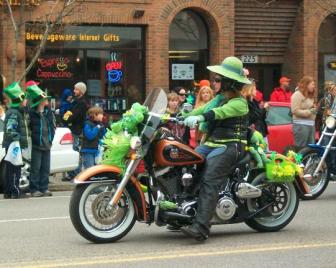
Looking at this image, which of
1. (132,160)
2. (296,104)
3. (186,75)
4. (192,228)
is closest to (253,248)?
(192,228)

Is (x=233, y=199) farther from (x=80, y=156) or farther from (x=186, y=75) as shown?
(x=186, y=75)

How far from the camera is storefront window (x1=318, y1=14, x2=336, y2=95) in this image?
2189 cm

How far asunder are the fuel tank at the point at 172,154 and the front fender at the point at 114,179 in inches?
13.5

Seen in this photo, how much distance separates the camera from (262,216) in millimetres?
8289

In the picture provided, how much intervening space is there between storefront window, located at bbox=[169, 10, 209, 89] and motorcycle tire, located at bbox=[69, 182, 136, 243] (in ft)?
41.0

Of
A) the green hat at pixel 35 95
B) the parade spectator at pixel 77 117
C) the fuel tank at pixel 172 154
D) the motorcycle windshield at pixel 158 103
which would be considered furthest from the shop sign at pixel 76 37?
the fuel tank at pixel 172 154

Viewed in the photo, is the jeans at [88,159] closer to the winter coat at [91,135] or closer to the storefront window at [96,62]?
the winter coat at [91,135]

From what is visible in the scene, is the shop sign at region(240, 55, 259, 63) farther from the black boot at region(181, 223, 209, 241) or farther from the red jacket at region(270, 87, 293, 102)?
the black boot at region(181, 223, 209, 241)

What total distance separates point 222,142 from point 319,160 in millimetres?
3957

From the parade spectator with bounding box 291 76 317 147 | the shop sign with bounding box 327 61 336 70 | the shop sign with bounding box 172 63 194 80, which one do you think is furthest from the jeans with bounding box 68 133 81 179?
the shop sign with bounding box 327 61 336 70

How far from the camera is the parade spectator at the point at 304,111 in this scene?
12422 mm

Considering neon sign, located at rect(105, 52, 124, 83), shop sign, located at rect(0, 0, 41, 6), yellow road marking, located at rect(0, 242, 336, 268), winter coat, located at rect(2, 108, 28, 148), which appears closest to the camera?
yellow road marking, located at rect(0, 242, 336, 268)

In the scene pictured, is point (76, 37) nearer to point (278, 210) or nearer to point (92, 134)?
point (92, 134)

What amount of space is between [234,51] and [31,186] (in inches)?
389
